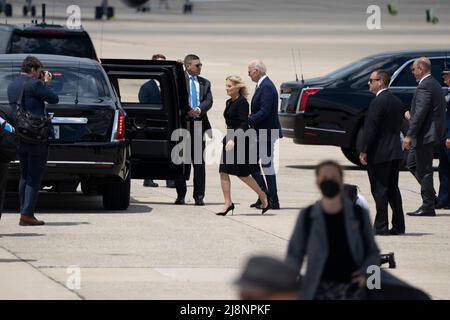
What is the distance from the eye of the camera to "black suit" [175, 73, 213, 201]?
47.9 feet

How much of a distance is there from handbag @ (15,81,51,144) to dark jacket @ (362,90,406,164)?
2.97 m

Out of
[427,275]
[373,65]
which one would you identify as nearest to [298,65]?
[373,65]

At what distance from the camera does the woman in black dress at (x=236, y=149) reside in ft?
44.4

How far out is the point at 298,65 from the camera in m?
39.2

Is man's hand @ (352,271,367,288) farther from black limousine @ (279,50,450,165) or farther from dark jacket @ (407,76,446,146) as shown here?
black limousine @ (279,50,450,165)

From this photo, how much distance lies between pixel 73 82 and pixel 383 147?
351 centimetres

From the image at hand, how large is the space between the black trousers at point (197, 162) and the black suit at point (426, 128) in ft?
7.52

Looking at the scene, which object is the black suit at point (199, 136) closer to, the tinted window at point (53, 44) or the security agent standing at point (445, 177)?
the security agent standing at point (445, 177)

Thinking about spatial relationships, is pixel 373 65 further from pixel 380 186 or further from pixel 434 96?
pixel 380 186

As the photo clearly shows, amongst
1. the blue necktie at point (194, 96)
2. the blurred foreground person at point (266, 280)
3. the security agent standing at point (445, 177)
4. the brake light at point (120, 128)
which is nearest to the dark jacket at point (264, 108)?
the blue necktie at point (194, 96)

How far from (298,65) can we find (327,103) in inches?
816

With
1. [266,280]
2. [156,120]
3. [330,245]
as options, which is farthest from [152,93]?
[266,280]

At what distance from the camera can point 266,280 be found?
473 cm

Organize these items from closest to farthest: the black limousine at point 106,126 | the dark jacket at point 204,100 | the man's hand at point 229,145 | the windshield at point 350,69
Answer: the black limousine at point 106,126 → the man's hand at point 229,145 → the dark jacket at point 204,100 → the windshield at point 350,69
